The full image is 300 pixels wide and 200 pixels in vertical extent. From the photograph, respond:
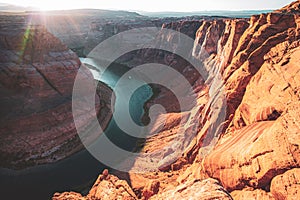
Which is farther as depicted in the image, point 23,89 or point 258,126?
→ point 23,89

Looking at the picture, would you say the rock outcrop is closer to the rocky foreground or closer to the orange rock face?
the rocky foreground

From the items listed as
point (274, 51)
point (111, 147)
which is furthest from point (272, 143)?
point (111, 147)

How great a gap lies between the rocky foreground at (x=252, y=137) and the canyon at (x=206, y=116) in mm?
66

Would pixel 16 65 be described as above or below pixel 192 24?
Answer: below

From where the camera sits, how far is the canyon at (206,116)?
13712mm

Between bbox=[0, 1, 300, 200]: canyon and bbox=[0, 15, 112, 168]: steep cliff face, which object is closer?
bbox=[0, 1, 300, 200]: canyon

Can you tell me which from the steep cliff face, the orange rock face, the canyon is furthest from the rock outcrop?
the steep cliff face

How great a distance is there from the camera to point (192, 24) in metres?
82.2

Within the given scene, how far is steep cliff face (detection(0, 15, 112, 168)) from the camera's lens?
38031 mm

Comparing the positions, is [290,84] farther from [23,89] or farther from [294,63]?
[23,89]

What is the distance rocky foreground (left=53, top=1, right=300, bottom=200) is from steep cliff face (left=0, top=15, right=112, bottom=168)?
645 inches

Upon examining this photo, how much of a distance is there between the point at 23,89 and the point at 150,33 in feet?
272

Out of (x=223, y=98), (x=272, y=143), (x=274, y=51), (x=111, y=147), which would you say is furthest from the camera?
(x=111, y=147)

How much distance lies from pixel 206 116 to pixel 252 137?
42.7ft
